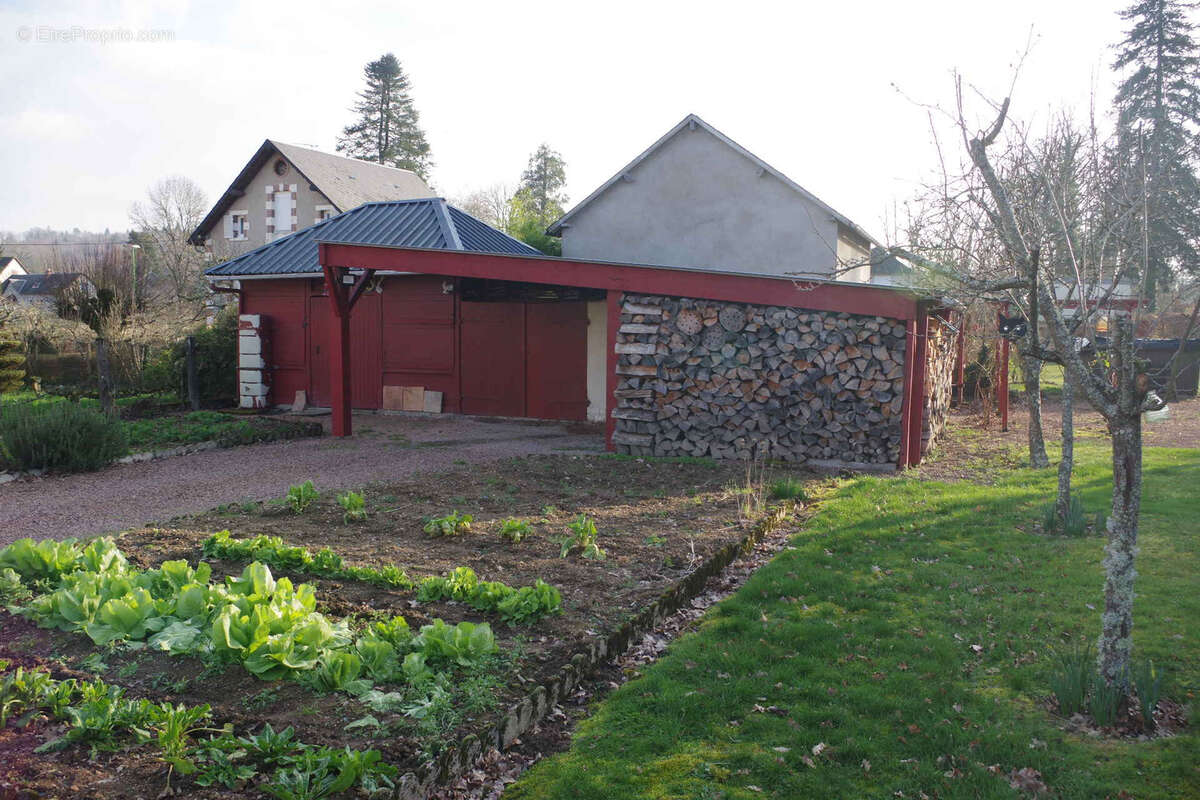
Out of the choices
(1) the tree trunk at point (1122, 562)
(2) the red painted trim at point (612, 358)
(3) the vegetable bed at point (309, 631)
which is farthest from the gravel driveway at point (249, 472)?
(1) the tree trunk at point (1122, 562)

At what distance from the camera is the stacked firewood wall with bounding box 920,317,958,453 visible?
10820mm

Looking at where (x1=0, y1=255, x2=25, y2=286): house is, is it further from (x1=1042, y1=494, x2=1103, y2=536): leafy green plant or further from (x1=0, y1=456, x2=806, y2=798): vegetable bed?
(x1=1042, y1=494, x2=1103, y2=536): leafy green plant

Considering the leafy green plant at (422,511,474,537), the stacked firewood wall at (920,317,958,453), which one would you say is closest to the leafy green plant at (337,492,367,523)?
the leafy green plant at (422,511,474,537)

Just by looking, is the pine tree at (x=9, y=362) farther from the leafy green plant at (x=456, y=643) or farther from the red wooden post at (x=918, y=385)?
the leafy green plant at (x=456, y=643)

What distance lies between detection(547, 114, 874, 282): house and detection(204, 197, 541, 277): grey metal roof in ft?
7.29

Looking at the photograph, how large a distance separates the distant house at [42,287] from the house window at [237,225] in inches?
234

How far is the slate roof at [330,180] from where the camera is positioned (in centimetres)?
2869

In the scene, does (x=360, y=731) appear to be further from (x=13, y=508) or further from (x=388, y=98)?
(x=388, y=98)

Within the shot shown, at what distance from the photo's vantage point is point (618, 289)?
34.3 ft

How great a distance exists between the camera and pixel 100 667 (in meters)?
3.54

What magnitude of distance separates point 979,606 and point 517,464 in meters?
5.70

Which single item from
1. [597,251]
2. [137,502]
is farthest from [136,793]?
[597,251]

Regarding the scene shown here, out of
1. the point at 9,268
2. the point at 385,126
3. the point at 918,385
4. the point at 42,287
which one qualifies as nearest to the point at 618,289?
the point at 918,385

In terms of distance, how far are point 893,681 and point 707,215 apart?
13.7 m
